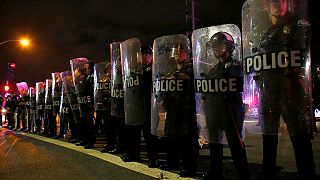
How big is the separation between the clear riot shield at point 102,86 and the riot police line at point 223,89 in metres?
1.40

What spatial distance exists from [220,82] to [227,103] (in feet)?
0.92

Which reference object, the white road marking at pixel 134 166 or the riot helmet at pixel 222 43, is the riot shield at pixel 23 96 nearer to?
the white road marking at pixel 134 166

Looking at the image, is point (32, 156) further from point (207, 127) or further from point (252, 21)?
point (252, 21)

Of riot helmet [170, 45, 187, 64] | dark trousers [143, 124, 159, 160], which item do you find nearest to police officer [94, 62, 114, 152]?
dark trousers [143, 124, 159, 160]

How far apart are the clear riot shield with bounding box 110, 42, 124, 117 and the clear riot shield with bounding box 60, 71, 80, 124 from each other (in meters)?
2.44

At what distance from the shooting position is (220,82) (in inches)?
180

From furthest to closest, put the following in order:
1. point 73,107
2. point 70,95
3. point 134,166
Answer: point 70,95 → point 73,107 → point 134,166

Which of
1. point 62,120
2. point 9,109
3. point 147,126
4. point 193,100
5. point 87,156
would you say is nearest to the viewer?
point 193,100

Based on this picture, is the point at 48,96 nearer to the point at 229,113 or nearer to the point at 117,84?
the point at 117,84

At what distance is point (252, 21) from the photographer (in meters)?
4.21

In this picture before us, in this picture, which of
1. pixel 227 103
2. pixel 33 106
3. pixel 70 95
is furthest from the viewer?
pixel 33 106

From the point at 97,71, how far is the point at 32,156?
2.42 m

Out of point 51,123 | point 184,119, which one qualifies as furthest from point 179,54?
point 51,123

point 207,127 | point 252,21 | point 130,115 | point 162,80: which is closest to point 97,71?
point 130,115
